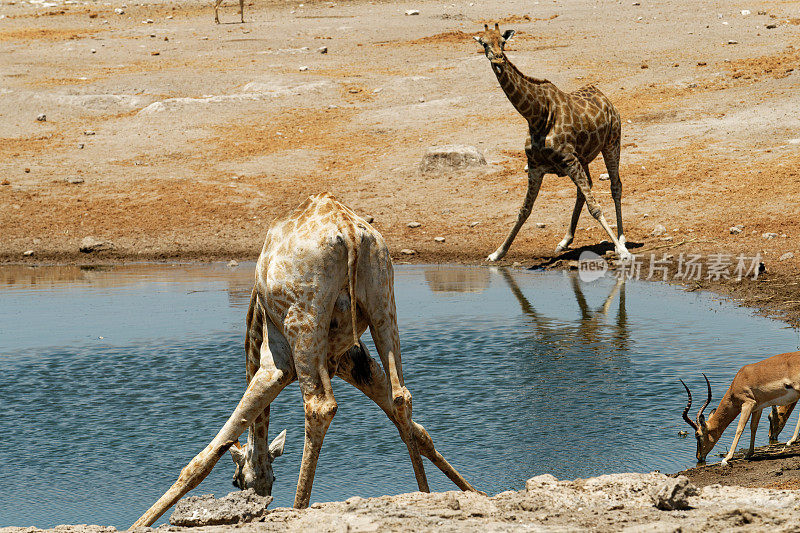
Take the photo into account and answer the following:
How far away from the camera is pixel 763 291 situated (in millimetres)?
13195

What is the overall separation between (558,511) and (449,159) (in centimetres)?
1583

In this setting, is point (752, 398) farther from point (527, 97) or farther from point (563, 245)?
point (563, 245)

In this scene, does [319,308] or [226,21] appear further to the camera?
[226,21]

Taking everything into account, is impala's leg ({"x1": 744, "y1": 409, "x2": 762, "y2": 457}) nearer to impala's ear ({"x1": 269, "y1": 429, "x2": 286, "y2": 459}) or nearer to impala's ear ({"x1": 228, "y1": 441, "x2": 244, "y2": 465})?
impala's ear ({"x1": 269, "y1": 429, "x2": 286, "y2": 459})

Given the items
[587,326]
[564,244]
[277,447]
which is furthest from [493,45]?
[277,447]

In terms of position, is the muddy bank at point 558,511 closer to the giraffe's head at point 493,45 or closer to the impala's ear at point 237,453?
the impala's ear at point 237,453

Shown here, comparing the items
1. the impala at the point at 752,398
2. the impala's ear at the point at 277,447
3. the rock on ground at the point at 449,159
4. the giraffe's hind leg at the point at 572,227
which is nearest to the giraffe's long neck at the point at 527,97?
the giraffe's hind leg at the point at 572,227

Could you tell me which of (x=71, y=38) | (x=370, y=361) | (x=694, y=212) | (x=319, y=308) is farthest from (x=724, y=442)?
(x=71, y=38)

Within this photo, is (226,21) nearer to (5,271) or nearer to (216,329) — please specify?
(5,271)

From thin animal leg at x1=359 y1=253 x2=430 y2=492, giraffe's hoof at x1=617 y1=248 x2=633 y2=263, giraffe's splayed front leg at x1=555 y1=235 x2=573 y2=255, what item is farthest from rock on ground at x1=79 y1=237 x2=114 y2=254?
thin animal leg at x1=359 y1=253 x2=430 y2=492

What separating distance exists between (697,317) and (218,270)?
7.68 meters

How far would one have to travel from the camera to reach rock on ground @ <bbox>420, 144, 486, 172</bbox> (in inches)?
811

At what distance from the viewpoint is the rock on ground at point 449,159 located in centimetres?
2061

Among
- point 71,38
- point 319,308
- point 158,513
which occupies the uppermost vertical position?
point 71,38
